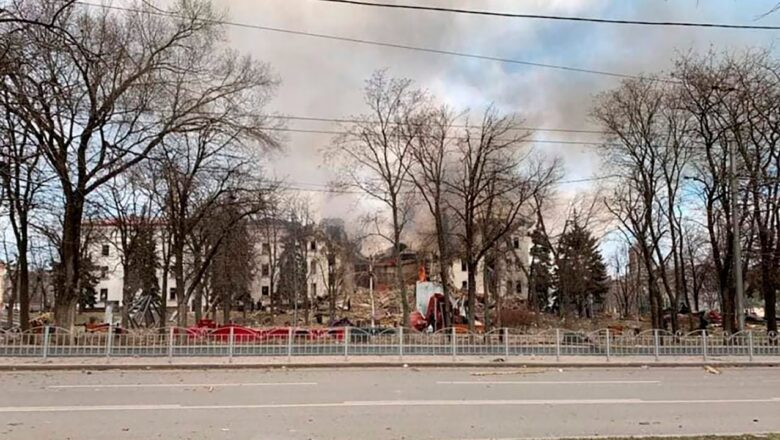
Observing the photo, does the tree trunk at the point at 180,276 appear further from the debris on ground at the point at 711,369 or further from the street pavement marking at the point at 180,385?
the debris on ground at the point at 711,369

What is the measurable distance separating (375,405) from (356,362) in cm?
818

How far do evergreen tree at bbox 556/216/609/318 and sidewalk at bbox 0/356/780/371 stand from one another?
104 feet

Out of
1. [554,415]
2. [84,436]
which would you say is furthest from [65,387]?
[554,415]

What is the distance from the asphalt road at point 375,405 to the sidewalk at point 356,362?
46.1 inches

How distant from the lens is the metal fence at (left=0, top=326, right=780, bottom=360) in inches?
790

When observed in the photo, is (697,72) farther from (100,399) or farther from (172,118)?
(100,399)

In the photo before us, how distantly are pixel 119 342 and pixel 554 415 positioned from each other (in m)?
14.8

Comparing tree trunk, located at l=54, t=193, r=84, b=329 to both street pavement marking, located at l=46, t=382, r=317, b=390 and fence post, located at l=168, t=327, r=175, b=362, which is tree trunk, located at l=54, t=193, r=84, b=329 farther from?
street pavement marking, located at l=46, t=382, r=317, b=390

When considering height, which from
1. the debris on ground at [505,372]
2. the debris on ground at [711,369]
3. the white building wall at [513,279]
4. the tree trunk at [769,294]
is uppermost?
the white building wall at [513,279]

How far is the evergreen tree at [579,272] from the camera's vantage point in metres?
56.6

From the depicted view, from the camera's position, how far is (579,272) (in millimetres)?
64312

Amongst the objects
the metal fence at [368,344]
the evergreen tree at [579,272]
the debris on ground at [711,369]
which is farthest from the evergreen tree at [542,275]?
the debris on ground at [711,369]

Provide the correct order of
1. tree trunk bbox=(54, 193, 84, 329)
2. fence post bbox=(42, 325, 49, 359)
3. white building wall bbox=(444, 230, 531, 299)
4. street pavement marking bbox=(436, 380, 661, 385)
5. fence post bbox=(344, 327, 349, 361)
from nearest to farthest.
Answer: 1. street pavement marking bbox=(436, 380, 661, 385)
2. fence post bbox=(42, 325, 49, 359)
3. fence post bbox=(344, 327, 349, 361)
4. tree trunk bbox=(54, 193, 84, 329)
5. white building wall bbox=(444, 230, 531, 299)

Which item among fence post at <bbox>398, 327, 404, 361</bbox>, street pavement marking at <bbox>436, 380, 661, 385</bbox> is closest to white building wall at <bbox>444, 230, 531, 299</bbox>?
fence post at <bbox>398, 327, 404, 361</bbox>
